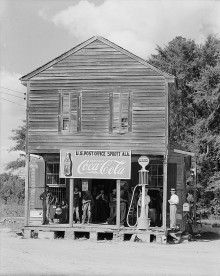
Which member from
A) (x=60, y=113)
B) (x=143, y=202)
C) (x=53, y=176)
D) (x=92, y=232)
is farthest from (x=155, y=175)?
(x=60, y=113)

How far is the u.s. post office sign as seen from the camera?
2291cm

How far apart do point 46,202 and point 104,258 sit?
27.5 ft

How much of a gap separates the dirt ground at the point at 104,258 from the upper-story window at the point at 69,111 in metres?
4.58

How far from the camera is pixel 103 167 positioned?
75.6 feet

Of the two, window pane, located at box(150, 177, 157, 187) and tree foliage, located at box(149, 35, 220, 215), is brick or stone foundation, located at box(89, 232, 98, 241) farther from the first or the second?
tree foliage, located at box(149, 35, 220, 215)

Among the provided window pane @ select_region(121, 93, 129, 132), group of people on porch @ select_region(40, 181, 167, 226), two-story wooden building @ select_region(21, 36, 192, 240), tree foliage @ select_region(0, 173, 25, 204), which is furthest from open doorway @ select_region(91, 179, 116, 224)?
tree foliage @ select_region(0, 173, 25, 204)

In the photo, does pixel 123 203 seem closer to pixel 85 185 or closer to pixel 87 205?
pixel 87 205

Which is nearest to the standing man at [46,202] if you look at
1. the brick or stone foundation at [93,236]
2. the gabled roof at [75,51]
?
the brick or stone foundation at [93,236]

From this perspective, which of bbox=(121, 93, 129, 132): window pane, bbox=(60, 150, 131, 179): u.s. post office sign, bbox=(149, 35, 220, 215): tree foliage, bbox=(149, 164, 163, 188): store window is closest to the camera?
bbox=(60, 150, 131, 179): u.s. post office sign

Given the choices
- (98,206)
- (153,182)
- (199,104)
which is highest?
(199,104)

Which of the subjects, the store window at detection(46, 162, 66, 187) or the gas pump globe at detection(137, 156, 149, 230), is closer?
the gas pump globe at detection(137, 156, 149, 230)

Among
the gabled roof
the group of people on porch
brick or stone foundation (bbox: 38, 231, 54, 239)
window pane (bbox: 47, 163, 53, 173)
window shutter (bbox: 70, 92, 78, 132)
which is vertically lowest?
brick or stone foundation (bbox: 38, 231, 54, 239)

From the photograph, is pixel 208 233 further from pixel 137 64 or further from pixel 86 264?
pixel 86 264

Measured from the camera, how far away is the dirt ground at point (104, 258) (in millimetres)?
14109
